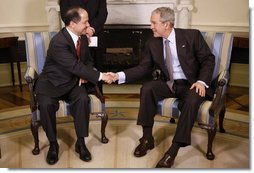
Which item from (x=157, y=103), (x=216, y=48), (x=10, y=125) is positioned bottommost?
(x=10, y=125)

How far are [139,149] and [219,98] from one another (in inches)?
25.2

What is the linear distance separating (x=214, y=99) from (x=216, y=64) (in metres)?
0.40

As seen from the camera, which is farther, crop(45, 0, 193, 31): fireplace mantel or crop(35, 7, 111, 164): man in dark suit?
crop(45, 0, 193, 31): fireplace mantel

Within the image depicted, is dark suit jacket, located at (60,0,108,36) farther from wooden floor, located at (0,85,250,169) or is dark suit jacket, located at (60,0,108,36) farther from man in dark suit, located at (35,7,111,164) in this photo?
wooden floor, located at (0,85,250,169)

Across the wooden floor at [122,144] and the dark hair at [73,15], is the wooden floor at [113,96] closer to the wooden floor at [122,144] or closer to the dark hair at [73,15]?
the wooden floor at [122,144]

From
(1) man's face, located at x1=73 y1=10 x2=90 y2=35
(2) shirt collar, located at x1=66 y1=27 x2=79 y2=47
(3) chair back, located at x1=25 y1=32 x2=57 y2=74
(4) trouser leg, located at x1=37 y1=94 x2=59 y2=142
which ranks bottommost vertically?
(4) trouser leg, located at x1=37 y1=94 x2=59 y2=142

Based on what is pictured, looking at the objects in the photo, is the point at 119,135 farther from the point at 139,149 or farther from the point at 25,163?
the point at 25,163

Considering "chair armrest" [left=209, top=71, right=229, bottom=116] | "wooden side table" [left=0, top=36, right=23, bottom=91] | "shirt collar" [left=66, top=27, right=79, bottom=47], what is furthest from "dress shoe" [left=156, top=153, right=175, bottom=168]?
"wooden side table" [left=0, top=36, right=23, bottom=91]

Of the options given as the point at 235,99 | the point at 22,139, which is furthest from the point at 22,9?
the point at 235,99

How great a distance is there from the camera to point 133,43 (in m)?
4.12

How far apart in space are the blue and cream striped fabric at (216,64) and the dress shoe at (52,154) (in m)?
0.74

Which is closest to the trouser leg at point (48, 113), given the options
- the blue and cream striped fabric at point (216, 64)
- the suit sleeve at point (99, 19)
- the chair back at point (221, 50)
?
the blue and cream striped fabric at point (216, 64)

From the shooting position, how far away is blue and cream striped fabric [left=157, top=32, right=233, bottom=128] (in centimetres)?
229

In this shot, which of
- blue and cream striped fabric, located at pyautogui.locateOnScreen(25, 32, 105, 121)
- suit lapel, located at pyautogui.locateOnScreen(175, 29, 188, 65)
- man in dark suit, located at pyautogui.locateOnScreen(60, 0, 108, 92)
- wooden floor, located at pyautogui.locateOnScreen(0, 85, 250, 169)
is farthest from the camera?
man in dark suit, located at pyautogui.locateOnScreen(60, 0, 108, 92)
